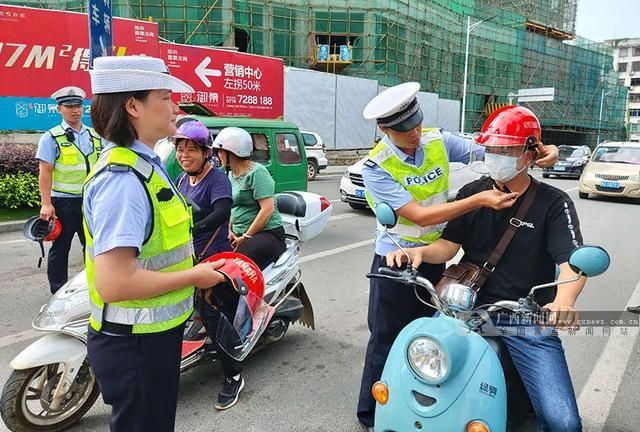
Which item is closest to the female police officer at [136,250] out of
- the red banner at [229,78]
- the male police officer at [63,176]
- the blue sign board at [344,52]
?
the male police officer at [63,176]

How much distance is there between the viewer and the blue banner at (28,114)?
426 inches

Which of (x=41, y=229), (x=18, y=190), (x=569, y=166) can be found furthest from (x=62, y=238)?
(x=569, y=166)

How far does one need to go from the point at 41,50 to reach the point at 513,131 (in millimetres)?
11843

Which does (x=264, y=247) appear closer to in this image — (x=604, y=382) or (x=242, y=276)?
(x=242, y=276)

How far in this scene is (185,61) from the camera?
15.0 metres

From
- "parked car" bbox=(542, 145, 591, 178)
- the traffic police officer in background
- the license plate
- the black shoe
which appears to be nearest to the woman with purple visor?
the black shoe

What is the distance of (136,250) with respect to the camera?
1.45 m

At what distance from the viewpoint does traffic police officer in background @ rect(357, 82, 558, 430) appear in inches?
90.2

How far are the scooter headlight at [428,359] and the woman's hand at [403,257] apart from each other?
1.48 feet

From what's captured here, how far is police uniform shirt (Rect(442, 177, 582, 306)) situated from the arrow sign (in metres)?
14.7

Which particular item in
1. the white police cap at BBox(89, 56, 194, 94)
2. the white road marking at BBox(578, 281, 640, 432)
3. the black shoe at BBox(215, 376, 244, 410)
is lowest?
the white road marking at BBox(578, 281, 640, 432)

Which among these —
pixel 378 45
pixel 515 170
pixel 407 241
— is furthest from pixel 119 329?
pixel 378 45

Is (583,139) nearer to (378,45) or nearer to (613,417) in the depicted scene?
(378,45)

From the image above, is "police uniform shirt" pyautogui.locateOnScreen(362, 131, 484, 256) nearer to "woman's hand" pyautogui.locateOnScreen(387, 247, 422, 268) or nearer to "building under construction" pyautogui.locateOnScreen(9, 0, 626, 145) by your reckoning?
"woman's hand" pyautogui.locateOnScreen(387, 247, 422, 268)
